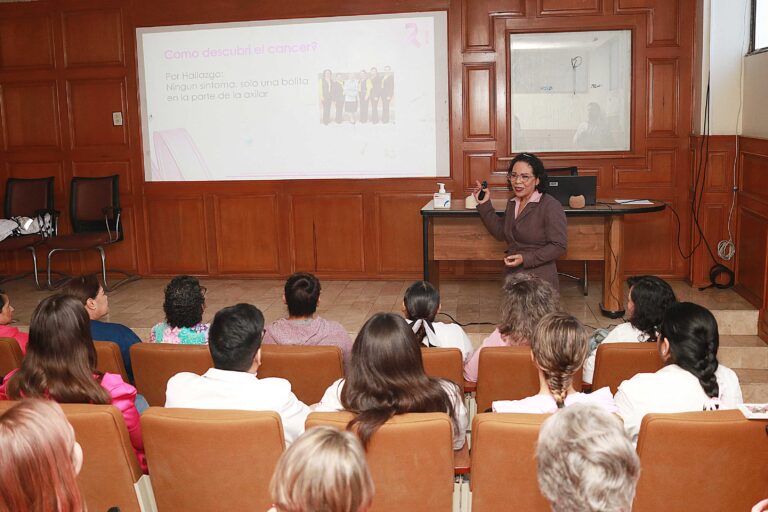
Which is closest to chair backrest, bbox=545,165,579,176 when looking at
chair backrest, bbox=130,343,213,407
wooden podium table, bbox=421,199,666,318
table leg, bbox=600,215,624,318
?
wooden podium table, bbox=421,199,666,318

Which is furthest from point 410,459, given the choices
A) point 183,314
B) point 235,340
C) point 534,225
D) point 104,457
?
point 534,225

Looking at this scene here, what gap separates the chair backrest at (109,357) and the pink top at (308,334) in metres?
0.67

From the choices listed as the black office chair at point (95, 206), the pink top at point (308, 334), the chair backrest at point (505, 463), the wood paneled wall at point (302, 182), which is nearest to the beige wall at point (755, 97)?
the wood paneled wall at point (302, 182)

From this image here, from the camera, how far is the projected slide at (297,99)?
283 inches

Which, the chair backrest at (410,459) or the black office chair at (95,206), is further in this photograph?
the black office chair at (95,206)

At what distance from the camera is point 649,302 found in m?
3.42

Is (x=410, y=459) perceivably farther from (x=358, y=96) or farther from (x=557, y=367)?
(x=358, y=96)

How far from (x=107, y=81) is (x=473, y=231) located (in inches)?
155

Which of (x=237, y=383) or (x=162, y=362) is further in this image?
Result: (x=162, y=362)

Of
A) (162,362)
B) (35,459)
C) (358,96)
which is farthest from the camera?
(358,96)

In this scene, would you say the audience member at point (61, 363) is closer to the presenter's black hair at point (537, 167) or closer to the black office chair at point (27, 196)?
the presenter's black hair at point (537, 167)

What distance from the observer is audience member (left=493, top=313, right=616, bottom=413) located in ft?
8.48

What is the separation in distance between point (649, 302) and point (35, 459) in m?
2.56

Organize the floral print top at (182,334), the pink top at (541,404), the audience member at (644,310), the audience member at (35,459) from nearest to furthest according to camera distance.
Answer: the audience member at (35,459)
the pink top at (541,404)
the audience member at (644,310)
the floral print top at (182,334)
